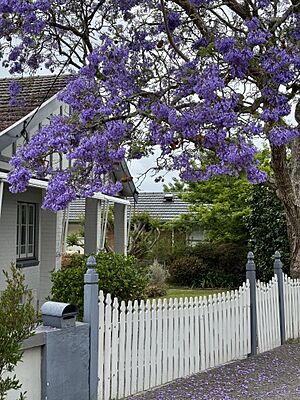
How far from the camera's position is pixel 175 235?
27797 millimetres

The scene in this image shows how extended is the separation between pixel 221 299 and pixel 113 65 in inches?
157

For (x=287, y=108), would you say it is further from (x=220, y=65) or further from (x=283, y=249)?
(x=283, y=249)

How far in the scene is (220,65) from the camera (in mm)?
9445

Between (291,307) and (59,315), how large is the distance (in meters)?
5.80

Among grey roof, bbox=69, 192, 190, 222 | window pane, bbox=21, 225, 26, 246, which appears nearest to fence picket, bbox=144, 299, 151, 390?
window pane, bbox=21, 225, 26, 246

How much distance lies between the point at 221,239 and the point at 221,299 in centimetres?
1422

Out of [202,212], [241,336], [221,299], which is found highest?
[202,212]

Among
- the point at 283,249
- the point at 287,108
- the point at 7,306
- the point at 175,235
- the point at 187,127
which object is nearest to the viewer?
the point at 7,306

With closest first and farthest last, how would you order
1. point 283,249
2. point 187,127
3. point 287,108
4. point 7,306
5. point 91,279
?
point 7,306 → point 91,279 → point 187,127 → point 287,108 → point 283,249

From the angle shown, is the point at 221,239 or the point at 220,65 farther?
the point at 221,239

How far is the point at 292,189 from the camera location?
40.7ft

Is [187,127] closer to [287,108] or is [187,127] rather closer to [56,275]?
[287,108]

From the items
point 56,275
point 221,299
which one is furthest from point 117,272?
point 221,299

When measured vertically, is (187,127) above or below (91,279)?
above
